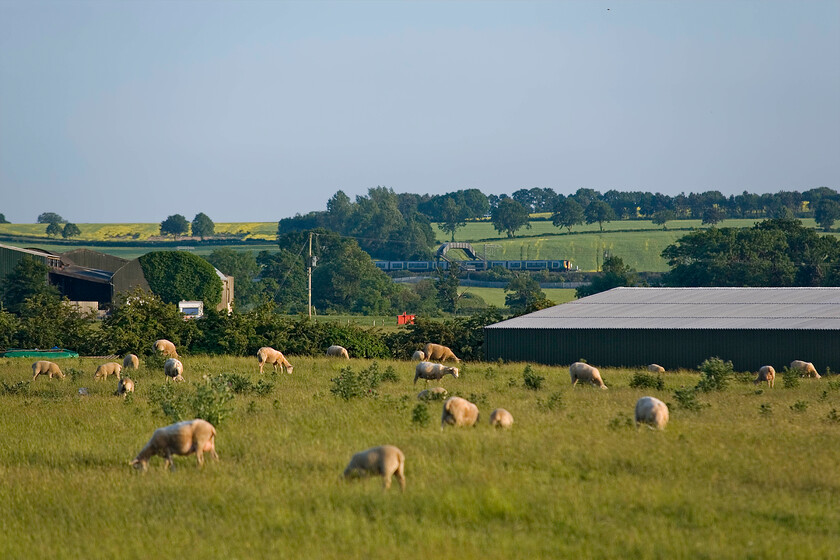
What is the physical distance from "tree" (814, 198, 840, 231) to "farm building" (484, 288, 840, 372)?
146453mm

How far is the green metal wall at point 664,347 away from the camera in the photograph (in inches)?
1676

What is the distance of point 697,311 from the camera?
161ft

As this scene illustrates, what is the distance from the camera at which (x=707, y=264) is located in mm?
103688

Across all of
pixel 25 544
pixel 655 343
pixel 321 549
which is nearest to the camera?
pixel 321 549

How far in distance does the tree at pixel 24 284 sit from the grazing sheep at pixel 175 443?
7323 cm

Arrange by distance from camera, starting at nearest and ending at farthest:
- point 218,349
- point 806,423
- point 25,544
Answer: point 25,544, point 806,423, point 218,349

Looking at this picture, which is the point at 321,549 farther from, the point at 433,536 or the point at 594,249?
the point at 594,249

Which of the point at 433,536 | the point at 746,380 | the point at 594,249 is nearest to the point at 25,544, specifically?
the point at 433,536

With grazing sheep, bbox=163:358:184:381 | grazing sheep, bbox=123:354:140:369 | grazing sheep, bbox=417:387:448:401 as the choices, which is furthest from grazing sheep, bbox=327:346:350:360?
grazing sheep, bbox=417:387:448:401

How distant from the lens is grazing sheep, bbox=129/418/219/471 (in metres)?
17.9

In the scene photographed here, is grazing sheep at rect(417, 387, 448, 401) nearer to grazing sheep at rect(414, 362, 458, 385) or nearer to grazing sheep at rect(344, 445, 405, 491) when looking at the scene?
grazing sheep at rect(414, 362, 458, 385)

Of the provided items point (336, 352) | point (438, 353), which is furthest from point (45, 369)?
point (438, 353)

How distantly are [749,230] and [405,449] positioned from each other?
9642cm

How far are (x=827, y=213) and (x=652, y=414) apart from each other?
184940 mm
